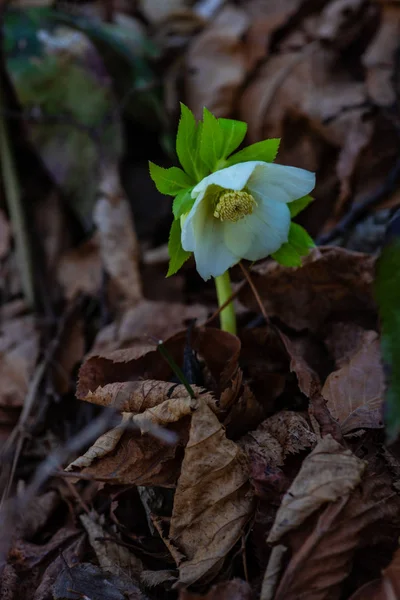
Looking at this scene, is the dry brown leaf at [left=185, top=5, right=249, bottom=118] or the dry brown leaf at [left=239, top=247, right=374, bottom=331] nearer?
the dry brown leaf at [left=239, top=247, right=374, bottom=331]

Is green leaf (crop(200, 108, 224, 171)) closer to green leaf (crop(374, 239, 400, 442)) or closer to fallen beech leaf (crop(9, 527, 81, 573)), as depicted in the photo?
green leaf (crop(374, 239, 400, 442))

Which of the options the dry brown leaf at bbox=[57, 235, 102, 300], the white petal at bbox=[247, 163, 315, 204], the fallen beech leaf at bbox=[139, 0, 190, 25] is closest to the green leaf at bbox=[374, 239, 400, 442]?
the white petal at bbox=[247, 163, 315, 204]

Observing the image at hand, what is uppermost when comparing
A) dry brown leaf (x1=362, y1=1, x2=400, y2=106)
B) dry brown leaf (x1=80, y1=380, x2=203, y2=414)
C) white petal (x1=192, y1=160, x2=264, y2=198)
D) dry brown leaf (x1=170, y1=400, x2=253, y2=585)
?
dry brown leaf (x1=362, y1=1, x2=400, y2=106)

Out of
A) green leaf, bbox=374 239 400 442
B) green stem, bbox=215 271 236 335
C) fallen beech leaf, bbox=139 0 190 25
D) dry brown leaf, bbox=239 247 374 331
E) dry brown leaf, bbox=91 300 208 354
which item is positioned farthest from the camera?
fallen beech leaf, bbox=139 0 190 25

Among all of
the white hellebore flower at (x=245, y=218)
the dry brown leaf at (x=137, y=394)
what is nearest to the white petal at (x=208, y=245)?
the white hellebore flower at (x=245, y=218)

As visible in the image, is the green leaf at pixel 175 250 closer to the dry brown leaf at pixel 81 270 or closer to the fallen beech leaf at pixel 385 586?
the fallen beech leaf at pixel 385 586

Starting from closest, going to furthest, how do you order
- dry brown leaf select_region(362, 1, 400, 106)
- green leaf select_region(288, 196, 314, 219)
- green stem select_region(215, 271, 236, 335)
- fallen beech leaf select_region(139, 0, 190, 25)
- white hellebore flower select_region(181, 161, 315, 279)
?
white hellebore flower select_region(181, 161, 315, 279), green leaf select_region(288, 196, 314, 219), green stem select_region(215, 271, 236, 335), dry brown leaf select_region(362, 1, 400, 106), fallen beech leaf select_region(139, 0, 190, 25)

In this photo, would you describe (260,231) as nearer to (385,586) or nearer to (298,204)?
(298,204)
